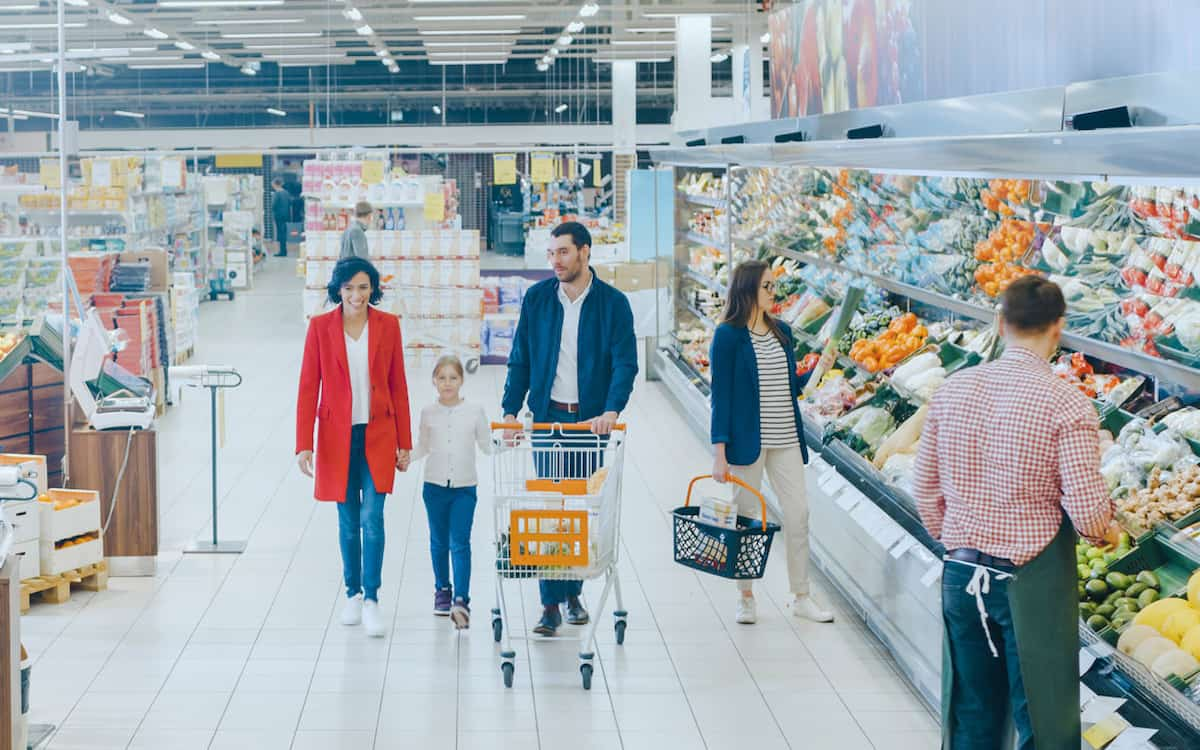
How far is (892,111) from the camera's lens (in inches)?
230

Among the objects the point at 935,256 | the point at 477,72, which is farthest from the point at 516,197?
the point at 935,256

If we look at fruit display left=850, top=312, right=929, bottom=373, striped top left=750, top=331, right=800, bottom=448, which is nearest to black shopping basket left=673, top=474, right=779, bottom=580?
striped top left=750, top=331, right=800, bottom=448

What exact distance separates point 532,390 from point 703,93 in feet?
27.5

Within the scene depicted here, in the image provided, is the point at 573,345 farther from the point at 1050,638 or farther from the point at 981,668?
the point at 1050,638

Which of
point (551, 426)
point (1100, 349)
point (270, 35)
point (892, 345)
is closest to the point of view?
point (1100, 349)

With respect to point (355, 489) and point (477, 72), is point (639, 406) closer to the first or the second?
point (355, 489)

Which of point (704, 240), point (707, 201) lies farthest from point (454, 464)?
point (707, 201)

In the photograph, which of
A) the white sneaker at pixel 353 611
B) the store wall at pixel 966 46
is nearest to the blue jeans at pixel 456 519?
the white sneaker at pixel 353 611

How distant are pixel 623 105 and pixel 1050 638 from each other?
50.6 ft

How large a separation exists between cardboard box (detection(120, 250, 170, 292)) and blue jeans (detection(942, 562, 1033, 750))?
9706 mm

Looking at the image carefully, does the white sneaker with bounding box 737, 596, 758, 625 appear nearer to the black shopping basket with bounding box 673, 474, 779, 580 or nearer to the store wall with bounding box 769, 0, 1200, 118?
the black shopping basket with bounding box 673, 474, 779, 580

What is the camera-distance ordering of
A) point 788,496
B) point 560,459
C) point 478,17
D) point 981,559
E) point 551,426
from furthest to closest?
point 478,17 → point 788,496 → point 560,459 → point 551,426 → point 981,559

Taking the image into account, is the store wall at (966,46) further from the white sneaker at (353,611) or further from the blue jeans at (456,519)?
the white sneaker at (353,611)

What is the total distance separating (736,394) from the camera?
5668mm
